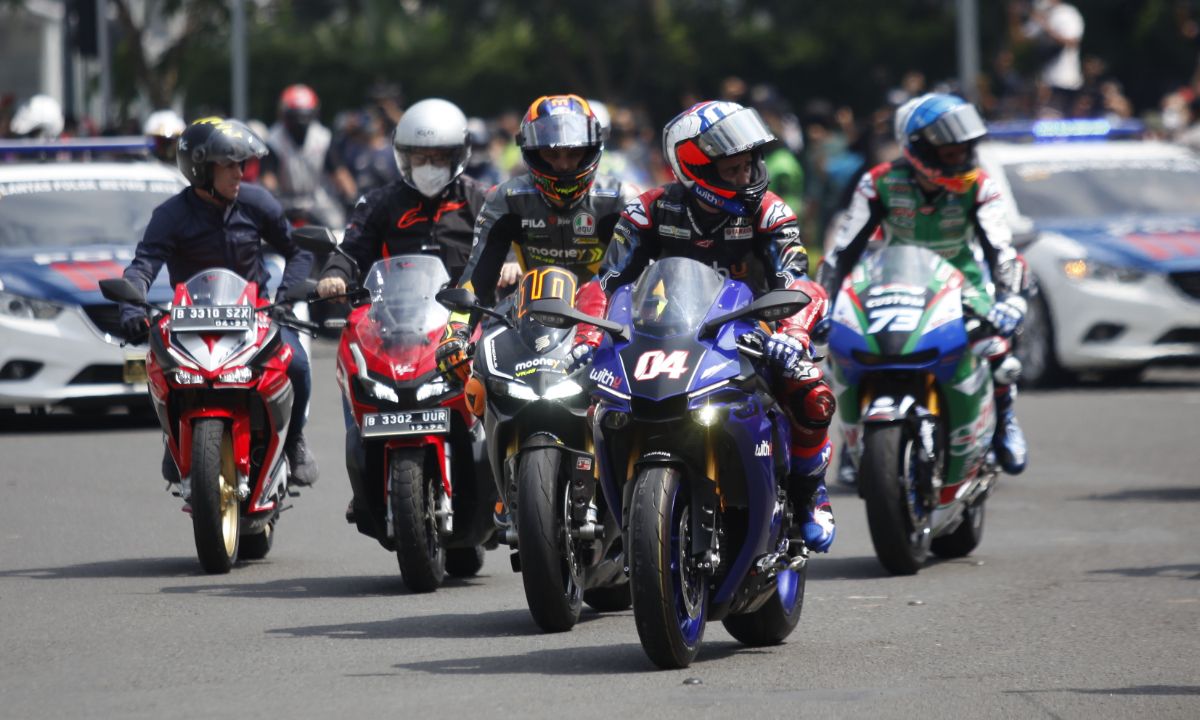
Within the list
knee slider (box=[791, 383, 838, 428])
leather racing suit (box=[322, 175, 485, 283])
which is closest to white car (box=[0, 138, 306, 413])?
leather racing suit (box=[322, 175, 485, 283])

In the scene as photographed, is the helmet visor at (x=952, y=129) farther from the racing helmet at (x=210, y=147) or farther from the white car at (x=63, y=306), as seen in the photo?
the white car at (x=63, y=306)

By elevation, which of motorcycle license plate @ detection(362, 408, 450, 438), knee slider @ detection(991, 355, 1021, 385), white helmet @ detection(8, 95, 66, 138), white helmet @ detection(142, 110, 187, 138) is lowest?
motorcycle license plate @ detection(362, 408, 450, 438)

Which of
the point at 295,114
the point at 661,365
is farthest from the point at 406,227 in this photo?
the point at 295,114

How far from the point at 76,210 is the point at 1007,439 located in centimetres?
778

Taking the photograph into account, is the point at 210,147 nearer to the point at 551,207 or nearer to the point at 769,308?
the point at 551,207

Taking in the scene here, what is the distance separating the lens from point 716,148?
759cm

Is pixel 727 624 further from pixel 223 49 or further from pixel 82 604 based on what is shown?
pixel 223 49

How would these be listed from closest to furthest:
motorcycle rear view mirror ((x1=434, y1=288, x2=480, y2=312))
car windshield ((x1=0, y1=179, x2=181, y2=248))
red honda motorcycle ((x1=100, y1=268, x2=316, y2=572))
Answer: motorcycle rear view mirror ((x1=434, y1=288, x2=480, y2=312)) < red honda motorcycle ((x1=100, y1=268, x2=316, y2=572)) < car windshield ((x1=0, y1=179, x2=181, y2=248))

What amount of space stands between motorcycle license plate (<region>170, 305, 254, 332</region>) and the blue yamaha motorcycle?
2.45 meters

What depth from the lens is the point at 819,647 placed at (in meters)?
7.62

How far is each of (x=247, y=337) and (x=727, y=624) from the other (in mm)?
2750

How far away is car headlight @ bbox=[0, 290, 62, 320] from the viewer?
48.2ft

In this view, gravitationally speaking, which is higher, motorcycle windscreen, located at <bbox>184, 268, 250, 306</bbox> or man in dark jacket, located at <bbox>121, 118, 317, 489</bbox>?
man in dark jacket, located at <bbox>121, 118, 317, 489</bbox>

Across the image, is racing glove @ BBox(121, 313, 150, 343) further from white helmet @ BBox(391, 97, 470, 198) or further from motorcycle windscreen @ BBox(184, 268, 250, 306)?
white helmet @ BBox(391, 97, 470, 198)
